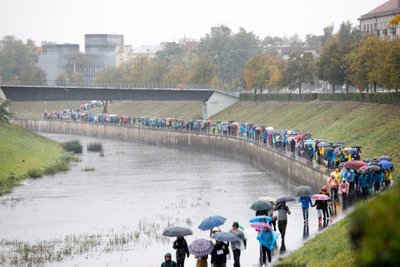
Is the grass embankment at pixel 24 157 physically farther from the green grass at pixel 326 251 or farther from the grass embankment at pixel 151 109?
the grass embankment at pixel 151 109

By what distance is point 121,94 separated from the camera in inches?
4936

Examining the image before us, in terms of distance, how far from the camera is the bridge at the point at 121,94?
116 metres

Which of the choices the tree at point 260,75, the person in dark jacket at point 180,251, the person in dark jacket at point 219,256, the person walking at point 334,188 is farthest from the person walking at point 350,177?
the tree at point 260,75

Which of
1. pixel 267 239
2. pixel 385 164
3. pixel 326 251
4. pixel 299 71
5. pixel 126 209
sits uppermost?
pixel 299 71

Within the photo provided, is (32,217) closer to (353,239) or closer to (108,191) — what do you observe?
(108,191)

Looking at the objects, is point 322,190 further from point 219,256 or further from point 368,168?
point 219,256

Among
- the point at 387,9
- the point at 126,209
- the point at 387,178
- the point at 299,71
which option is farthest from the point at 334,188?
the point at 387,9

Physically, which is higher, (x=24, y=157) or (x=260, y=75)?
(x=260, y=75)

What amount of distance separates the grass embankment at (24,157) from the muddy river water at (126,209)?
125 centimetres

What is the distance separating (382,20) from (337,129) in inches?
Answer: 3241

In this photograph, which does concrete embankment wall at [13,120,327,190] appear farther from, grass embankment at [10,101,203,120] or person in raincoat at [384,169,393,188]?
grass embankment at [10,101,203,120]

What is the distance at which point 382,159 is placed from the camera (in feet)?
127

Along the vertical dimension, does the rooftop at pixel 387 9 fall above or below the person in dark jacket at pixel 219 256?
above

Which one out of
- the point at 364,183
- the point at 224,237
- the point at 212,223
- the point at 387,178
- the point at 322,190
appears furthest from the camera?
the point at 387,178
